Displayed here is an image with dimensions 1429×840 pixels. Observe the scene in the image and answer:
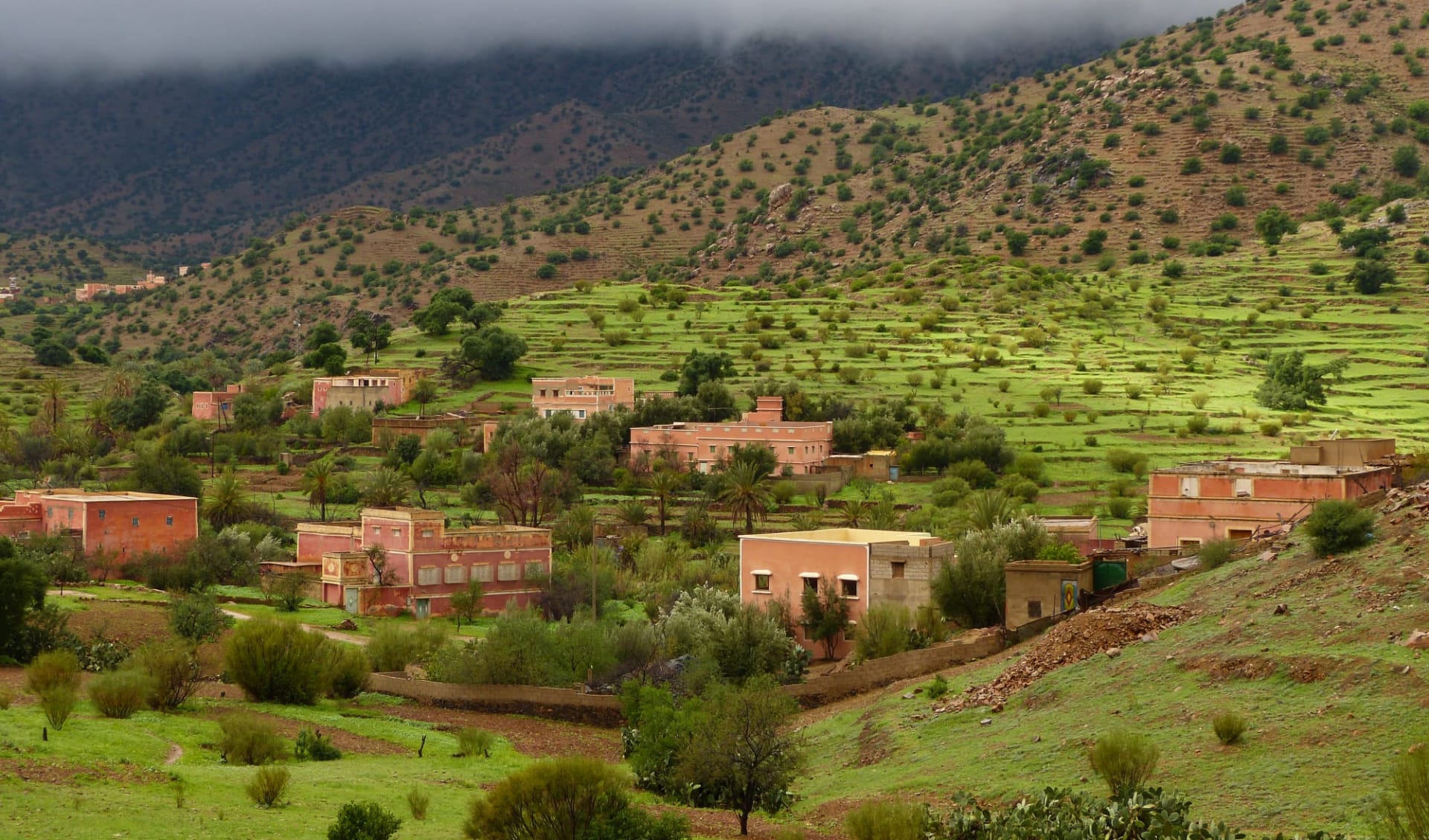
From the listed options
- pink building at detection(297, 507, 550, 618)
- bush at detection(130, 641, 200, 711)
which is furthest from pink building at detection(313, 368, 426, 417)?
bush at detection(130, 641, 200, 711)

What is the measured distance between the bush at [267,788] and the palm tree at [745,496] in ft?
127

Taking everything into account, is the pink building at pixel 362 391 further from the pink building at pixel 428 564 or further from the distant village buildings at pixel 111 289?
the distant village buildings at pixel 111 289

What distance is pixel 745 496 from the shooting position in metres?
61.9

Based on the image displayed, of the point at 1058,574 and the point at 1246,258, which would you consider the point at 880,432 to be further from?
the point at 1246,258

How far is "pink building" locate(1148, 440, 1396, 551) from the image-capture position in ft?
122

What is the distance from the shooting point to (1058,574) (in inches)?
1353

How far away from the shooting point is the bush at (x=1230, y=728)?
2219 cm

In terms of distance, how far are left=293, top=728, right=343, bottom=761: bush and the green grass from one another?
741cm

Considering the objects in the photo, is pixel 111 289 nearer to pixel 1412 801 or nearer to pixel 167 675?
pixel 167 675

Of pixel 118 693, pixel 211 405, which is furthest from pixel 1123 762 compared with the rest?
pixel 211 405

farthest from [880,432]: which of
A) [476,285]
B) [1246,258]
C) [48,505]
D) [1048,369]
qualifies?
[476,285]

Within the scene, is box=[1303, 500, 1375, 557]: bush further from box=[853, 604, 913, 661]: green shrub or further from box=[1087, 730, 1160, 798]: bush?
box=[853, 604, 913, 661]: green shrub

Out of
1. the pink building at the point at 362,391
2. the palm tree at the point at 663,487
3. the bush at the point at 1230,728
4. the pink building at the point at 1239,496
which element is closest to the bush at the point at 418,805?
the bush at the point at 1230,728

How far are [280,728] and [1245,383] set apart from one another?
6163 centimetres
